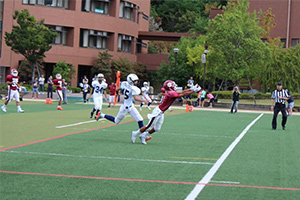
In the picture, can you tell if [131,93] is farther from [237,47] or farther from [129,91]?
[237,47]

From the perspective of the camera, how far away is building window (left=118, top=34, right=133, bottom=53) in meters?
63.5

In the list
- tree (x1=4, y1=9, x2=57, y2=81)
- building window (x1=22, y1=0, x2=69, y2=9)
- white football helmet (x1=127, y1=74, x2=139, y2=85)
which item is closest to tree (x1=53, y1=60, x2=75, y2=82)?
tree (x1=4, y1=9, x2=57, y2=81)

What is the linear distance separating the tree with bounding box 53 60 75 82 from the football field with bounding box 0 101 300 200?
37.0 meters

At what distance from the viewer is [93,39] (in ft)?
199

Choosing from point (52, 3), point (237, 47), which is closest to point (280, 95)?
point (237, 47)

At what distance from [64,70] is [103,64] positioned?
19.9 feet

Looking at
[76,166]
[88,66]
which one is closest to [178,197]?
[76,166]

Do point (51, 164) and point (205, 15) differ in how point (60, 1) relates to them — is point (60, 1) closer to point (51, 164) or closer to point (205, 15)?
point (205, 15)

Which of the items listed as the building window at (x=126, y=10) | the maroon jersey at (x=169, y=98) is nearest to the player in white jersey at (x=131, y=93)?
the maroon jersey at (x=169, y=98)

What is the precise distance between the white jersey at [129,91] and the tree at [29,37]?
114 ft

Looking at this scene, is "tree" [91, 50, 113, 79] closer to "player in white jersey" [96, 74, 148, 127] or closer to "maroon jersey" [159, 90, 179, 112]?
"player in white jersey" [96, 74, 148, 127]

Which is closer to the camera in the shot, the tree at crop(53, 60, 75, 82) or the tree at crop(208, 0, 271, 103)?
the tree at crop(208, 0, 271, 103)

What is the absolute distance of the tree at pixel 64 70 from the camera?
2079 inches

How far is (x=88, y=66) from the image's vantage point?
2462 inches
